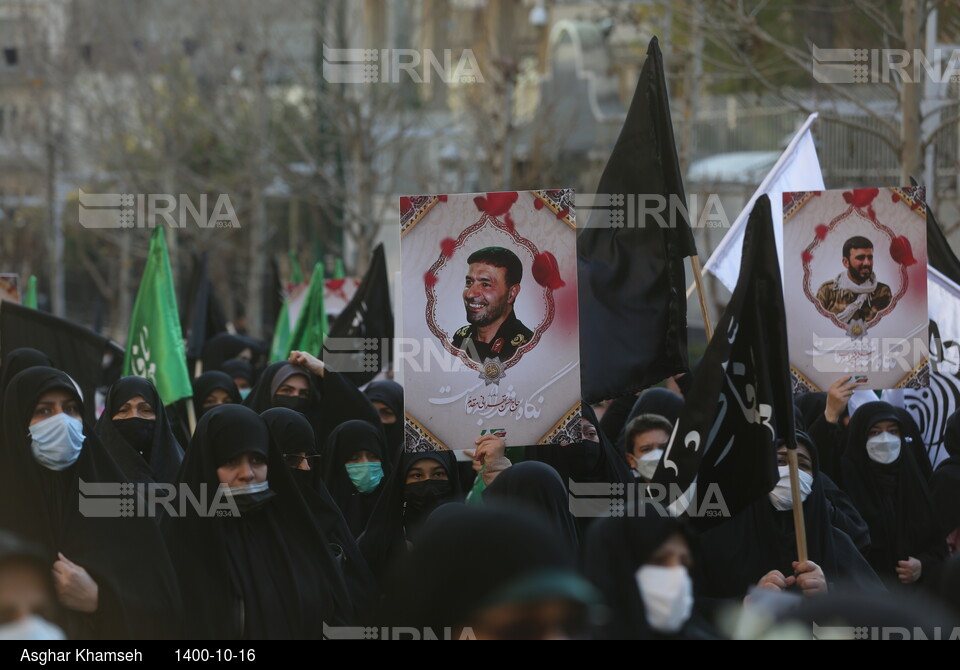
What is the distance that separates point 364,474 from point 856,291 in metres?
2.19

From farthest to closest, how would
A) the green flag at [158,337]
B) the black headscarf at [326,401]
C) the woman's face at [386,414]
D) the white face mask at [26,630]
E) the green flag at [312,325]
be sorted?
the green flag at [312,325], the green flag at [158,337], the woman's face at [386,414], the black headscarf at [326,401], the white face mask at [26,630]

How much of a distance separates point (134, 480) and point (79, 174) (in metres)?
25.8

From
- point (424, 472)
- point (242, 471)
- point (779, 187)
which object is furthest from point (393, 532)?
point (779, 187)

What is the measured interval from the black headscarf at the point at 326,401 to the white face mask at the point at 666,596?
333 centimetres

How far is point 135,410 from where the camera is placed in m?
5.91

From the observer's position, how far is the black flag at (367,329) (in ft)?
28.2

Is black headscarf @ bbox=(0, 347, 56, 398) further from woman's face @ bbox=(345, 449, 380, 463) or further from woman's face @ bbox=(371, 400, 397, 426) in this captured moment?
woman's face @ bbox=(371, 400, 397, 426)

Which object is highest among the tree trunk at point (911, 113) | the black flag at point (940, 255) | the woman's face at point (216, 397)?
the tree trunk at point (911, 113)

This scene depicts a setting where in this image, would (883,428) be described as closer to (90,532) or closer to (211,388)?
(90,532)

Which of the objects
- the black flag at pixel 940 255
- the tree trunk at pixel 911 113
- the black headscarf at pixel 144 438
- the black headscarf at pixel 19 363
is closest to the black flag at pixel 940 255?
the black flag at pixel 940 255

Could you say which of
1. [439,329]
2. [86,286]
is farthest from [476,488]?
[86,286]

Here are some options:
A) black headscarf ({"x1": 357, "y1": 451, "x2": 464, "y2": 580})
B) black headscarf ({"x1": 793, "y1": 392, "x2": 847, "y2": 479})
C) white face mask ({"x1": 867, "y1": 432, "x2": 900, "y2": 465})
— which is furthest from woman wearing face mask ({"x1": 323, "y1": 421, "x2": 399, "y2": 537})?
white face mask ({"x1": 867, "y1": 432, "x2": 900, "y2": 465})

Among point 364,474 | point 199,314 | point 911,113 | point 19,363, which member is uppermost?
point 911,113

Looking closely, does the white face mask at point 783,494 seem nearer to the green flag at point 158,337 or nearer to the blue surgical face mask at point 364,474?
the blue surgical face mask at point 364,474
